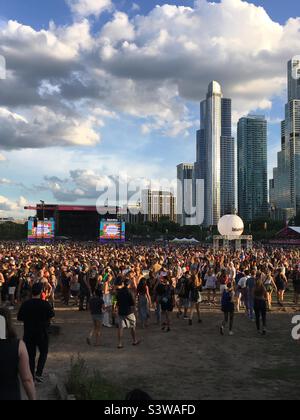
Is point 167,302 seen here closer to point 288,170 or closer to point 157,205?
point 288,170

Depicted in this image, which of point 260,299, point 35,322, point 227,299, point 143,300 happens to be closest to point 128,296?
point 143,300

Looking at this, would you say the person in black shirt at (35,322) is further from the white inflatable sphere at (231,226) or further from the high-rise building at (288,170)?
the high-rise building at (288,170)

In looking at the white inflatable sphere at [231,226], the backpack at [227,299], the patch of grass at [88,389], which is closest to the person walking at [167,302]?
the backpack at [227,299]

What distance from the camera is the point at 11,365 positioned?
3346mm

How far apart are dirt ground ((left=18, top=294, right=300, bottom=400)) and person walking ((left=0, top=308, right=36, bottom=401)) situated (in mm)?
3054

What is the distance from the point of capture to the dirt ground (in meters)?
6.91

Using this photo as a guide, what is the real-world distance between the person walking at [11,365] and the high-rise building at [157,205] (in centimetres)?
14830

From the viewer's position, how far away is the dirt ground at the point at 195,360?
6907 millimetres

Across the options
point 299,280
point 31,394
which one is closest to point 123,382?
point 31,394

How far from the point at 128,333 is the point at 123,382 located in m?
4.04

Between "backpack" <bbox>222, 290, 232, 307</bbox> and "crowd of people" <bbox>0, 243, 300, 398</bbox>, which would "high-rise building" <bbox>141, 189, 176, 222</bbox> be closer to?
"crowd of people" <bbox>0, 243, 300, 398</bbox>

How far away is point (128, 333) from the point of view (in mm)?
11273

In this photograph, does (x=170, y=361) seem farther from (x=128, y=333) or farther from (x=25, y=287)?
(x=25, y=287)

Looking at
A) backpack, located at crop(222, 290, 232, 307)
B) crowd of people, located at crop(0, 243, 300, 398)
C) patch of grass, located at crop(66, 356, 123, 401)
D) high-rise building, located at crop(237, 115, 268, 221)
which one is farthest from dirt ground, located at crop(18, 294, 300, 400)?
high-rise building, located at crop(237, 115, 268, 221)
